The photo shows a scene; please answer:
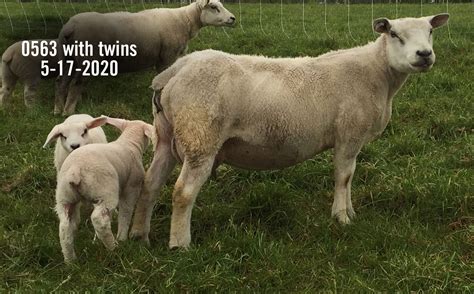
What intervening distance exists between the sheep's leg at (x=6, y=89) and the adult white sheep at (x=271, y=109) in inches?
191

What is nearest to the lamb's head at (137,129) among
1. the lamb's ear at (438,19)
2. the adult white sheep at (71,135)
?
the adult white sheep at (71,135)

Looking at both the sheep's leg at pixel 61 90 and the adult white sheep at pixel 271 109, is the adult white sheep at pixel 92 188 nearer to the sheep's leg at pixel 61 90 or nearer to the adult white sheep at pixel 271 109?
the adult white sheep at pixel 271 109

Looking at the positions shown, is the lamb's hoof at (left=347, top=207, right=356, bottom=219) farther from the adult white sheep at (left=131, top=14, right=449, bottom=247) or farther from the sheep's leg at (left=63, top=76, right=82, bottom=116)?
the sheep's leg at (left=63, top=76, right=82, bottom=116)

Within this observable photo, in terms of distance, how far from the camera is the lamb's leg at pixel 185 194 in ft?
14.6

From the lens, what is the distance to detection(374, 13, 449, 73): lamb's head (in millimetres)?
4715

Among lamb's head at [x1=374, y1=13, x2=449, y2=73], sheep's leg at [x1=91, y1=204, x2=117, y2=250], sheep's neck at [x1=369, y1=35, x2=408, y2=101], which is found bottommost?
sheep's leg at [x1=91, y1=204, x2=117, y2=250]

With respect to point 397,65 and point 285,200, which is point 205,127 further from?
point 397,65

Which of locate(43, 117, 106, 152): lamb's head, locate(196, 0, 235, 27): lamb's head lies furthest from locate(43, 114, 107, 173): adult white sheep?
locate(196, 0, 235, 27): lamb's head

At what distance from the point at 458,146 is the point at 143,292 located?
3.93 m

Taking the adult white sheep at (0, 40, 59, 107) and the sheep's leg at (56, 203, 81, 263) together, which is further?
the adult white sheep at (0, 40, 59, 107)

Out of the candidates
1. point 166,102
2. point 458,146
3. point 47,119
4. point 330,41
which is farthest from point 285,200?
point 330,41

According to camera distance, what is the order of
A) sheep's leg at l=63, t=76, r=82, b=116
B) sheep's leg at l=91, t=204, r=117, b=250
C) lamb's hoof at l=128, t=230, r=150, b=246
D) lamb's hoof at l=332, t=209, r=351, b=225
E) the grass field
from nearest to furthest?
the grass field < sheep's leg at l=91, t=204, r=117, b=250 < lamb's hoof at l=128, t=230, r=150, b=246 < lamb's hoof at l=332, t=209, r=351, b=225 < sheep's leg at l=63, t=76, r=82, b=116

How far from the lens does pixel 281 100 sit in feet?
15.2

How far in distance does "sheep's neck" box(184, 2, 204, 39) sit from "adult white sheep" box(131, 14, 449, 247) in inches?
192
